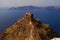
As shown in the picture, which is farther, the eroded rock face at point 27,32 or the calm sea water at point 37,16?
the calm sea water at point 37,16

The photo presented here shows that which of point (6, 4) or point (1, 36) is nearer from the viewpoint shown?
point (1, 36)

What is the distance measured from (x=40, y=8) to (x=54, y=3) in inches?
15.6

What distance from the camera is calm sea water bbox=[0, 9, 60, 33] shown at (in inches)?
182

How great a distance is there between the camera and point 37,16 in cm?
480

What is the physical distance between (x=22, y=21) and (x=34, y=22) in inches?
8.9

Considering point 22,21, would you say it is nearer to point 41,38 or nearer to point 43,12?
point 41,38

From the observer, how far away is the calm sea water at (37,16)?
463 cm

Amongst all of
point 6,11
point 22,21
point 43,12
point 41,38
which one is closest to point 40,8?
point 43,12

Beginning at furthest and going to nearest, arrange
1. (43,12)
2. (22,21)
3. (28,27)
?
1. (43,12)
2. (22,21)
3. (28,27)

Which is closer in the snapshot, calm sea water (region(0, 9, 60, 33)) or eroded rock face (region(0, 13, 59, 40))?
eroded rock face (region(0, 13, 59, 40))

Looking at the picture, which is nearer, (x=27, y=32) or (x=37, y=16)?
(x=27, y=32)

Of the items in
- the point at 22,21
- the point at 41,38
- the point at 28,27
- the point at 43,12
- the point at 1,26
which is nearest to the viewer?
the point at 41,38

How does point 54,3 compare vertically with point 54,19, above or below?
above

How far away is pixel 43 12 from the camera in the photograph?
193 inches
